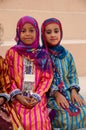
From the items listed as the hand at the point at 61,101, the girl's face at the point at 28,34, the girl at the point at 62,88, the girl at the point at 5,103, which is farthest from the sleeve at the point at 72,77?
the girl at the point at 5,103

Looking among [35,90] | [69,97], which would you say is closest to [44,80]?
[35,90]

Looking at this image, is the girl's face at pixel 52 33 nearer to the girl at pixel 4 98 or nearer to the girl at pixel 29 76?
the girl at pixel 29 76

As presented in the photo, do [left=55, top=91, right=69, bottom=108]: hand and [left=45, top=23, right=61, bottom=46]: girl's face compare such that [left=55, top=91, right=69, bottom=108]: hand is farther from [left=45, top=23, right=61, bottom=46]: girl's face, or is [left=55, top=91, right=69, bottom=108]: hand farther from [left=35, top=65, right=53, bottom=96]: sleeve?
[left=45, top=23, right=61, bottom=46]: girl's face

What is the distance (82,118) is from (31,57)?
586 millimetres

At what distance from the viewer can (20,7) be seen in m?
3.62

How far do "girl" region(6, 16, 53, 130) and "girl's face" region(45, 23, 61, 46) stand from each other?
0.10m

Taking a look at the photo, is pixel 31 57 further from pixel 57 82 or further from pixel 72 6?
pixel 72 6

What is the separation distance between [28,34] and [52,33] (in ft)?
0.69

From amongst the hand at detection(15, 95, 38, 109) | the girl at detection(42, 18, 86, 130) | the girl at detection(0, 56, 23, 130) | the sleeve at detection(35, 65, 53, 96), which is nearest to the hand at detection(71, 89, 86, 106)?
the girl at detection(42, 18, 86, 130)

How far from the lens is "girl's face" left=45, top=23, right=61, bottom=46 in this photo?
236 cm

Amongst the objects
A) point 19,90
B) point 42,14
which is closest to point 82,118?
point 19,90

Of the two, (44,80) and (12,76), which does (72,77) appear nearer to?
(44,80)

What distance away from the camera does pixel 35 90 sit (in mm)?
2211

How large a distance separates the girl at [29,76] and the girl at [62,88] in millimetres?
78
